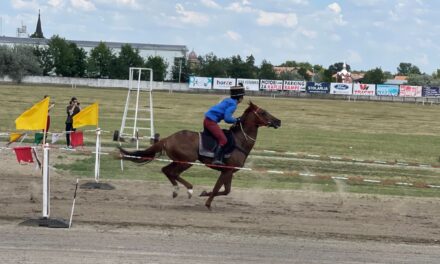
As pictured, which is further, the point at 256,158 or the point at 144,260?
the point at 256,158

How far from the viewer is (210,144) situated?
12352 millimetres

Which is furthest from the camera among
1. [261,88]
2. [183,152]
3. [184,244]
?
[261,88]

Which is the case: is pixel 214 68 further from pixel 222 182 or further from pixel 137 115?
pixel 222 182

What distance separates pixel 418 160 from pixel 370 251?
54.4 feet

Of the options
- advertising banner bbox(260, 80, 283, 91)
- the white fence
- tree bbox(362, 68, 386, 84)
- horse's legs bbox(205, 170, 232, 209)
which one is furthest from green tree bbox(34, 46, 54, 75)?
horse's legs bbox(205, 170, 232, 209)

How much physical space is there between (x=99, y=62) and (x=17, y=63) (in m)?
22.0

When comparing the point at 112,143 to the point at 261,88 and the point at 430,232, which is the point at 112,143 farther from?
the point at 261,88

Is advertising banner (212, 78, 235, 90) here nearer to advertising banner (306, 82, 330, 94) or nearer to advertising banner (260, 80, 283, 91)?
advertising banner (260, 80, 283, 91)

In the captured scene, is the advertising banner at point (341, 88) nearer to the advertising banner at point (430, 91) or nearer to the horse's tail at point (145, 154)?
the advertising banner at point (430, 91)

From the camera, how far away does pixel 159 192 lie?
14484mm

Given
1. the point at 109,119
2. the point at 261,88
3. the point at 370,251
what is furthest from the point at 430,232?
the point at 261,88

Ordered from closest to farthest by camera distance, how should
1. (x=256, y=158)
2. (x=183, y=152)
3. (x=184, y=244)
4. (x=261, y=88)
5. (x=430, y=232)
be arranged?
(x=184, y=244)
(x=430, y=232)
(x=183, y=152)
(x=256, y=158)
(x=261, y=88)

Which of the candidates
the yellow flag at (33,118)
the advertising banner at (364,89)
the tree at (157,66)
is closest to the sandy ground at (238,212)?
the yellow flag at (33,118)

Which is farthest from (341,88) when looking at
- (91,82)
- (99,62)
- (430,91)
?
(99,62)
